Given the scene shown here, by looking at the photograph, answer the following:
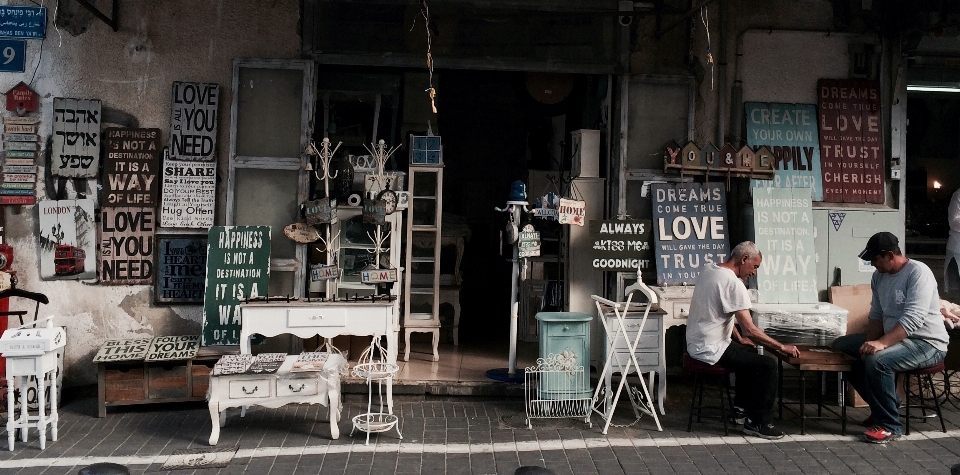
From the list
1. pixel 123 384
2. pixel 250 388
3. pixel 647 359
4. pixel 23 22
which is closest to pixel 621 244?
pixel 647 359

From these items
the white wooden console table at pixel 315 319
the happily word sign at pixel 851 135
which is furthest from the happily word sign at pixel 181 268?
the happily word sign at pixel 851 135

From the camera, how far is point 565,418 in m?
7.59

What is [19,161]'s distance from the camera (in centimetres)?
827

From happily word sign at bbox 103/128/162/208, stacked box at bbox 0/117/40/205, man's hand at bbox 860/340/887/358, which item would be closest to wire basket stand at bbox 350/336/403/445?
happily word sign at bbox 103/128/162/208

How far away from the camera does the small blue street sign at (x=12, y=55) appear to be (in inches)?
327

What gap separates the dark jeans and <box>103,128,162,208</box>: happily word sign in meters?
5.49

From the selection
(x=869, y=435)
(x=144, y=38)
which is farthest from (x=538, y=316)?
(x=144, y=38)

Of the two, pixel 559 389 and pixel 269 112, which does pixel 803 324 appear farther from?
pixel 269 112

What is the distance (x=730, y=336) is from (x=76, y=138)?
6245mm

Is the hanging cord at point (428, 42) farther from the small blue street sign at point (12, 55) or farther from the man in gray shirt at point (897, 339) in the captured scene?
the man in gray shirt at point (897, 339)

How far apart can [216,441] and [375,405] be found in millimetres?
1614

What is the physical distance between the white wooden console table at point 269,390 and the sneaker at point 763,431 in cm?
335

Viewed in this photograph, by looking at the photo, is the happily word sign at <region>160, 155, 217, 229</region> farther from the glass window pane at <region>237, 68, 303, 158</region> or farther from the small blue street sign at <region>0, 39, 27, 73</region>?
the small blue street sign at <region>0, 39, 27, 73</region>

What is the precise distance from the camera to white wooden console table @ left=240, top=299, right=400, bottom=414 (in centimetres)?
744
